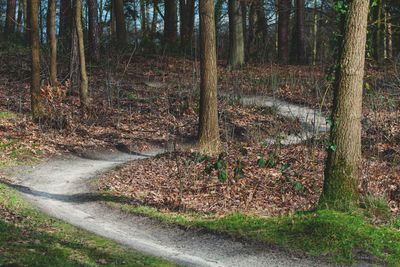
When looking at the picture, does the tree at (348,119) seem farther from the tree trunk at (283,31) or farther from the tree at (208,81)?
the tree trunk at (283,31)

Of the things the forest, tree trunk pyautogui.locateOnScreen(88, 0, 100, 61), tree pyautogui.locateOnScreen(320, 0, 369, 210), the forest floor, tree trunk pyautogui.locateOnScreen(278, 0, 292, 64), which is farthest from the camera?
tree trunk pyautogui.locateOnScreen(278, 0, 292, 64)

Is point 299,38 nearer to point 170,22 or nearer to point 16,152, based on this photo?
point 170,22

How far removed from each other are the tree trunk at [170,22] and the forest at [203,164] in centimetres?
721

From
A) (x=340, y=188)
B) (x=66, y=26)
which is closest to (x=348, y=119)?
(x=340, y=188)

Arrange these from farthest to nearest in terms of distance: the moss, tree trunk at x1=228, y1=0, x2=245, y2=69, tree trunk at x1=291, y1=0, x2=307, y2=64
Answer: tree trunk at x1=291, y1=0, x2=307, y2=64, tree trunk at x1=228, y1=0, x2=245, y2=69, the moss

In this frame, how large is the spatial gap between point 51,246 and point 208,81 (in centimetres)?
753

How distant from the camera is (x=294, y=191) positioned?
11156 millimetres

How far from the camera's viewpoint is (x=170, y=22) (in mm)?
32938

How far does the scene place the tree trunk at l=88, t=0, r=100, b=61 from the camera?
24438mm

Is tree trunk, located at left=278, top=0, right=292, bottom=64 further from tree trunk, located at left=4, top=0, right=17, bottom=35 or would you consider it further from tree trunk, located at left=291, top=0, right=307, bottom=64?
tree trunk, located at left=4, top=0, right=17, bottom=35

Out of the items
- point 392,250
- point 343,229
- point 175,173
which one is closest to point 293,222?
point 343,229

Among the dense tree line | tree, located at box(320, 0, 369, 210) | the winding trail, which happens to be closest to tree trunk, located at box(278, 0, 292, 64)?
the dense tree line

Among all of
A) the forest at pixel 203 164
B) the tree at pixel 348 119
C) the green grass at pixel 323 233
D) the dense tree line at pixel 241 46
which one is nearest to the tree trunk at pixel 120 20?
the dense tree line at pixel 241 46

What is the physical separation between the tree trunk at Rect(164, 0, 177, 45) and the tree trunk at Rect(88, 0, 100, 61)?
678cm
